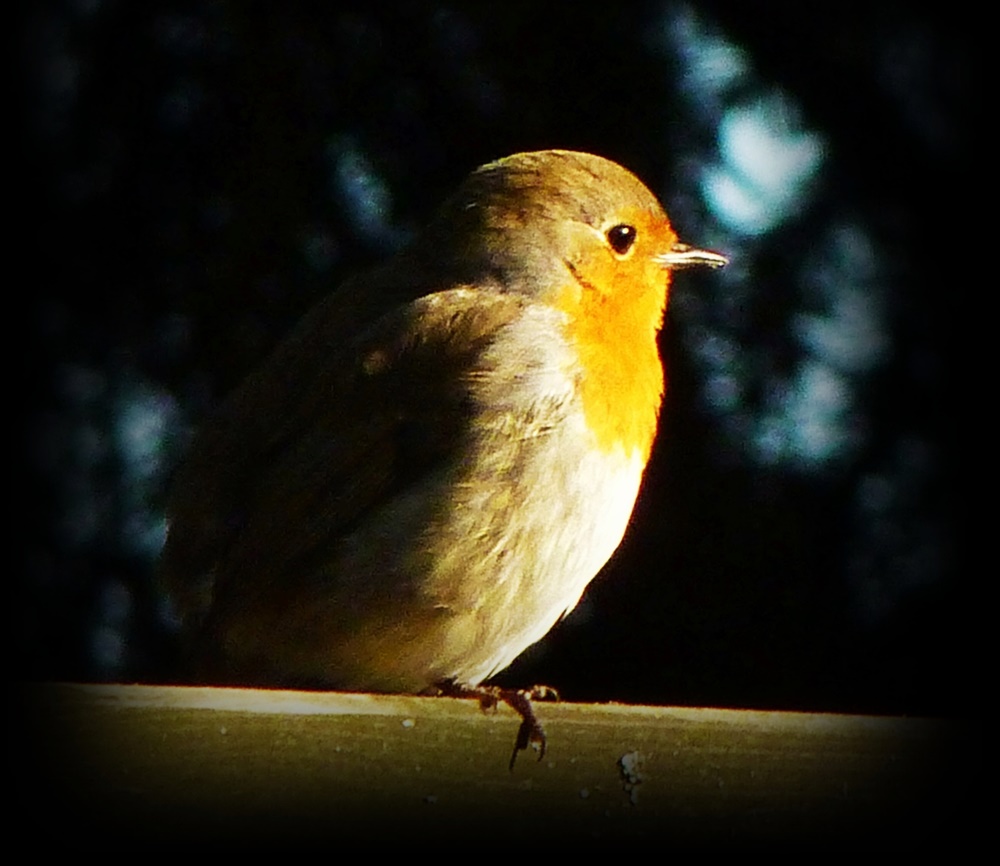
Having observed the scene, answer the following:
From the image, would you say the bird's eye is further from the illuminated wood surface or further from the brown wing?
the illuminated wood surface

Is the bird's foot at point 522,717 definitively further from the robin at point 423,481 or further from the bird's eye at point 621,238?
the bird's eye at point 621,238

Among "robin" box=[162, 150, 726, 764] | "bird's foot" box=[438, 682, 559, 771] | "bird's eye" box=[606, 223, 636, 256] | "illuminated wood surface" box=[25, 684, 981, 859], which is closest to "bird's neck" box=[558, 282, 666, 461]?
"robin" box=[162, 150, 726, 764]

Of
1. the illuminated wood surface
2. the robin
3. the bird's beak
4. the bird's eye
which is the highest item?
the bird's beak

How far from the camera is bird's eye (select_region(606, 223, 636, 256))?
3.92 metres

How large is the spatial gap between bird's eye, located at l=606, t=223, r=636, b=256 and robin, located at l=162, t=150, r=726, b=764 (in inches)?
4.2

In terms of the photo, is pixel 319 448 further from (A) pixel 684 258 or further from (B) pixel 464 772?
(B) pixel 464 772

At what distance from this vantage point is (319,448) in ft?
11.6

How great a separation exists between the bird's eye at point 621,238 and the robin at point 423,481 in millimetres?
108

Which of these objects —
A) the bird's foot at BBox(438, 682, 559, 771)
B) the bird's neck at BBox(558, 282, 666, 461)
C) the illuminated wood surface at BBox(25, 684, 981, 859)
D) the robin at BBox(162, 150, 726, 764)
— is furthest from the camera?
the bird's neck at BBox(558, 282, 666, 461)

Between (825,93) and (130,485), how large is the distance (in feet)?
8.18

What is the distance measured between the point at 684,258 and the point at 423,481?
3.04ft

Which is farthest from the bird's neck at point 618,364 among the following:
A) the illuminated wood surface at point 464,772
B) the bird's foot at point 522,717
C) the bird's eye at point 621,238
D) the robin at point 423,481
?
the illuminated wood surface at point 464,772

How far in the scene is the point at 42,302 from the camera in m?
5.76

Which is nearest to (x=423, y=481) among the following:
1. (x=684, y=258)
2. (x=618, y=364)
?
(x=618, y=364)
